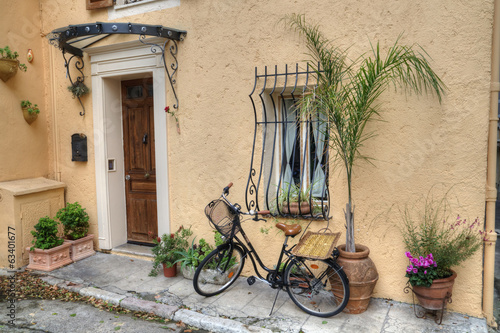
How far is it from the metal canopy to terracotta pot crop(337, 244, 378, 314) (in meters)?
2.96

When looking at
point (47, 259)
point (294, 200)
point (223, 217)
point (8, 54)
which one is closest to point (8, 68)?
point (8, 54)

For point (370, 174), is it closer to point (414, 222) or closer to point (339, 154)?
point (339, 154)

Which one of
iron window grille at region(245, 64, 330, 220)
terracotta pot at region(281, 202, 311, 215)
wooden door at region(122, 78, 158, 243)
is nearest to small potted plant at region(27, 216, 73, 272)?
wooden door at region(122, 78, 158, 243)

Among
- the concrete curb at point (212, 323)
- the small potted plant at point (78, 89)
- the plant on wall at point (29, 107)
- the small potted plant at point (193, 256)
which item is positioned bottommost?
the concrete curb at point (212, 323)

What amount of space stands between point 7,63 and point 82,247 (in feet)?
9.21

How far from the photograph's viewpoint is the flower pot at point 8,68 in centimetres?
506

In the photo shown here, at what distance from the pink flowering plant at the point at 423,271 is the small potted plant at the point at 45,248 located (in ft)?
14.8

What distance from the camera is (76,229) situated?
5.41 meters

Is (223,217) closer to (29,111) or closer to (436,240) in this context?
(436,240)

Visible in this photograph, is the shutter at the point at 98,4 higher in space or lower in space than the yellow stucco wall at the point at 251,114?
higher

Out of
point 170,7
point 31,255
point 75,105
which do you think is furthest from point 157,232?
point 170,7

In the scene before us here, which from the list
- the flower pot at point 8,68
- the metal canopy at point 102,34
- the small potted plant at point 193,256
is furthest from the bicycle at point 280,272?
the flower pot at point 8,68

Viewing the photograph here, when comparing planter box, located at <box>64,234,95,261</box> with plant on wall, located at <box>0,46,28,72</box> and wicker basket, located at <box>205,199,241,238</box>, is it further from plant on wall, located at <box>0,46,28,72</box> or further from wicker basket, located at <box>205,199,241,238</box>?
plant on wall, located at <box>0,46,28,72</box>

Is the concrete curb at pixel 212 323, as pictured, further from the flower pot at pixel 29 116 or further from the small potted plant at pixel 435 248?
the flower pot at pixel 29 116
